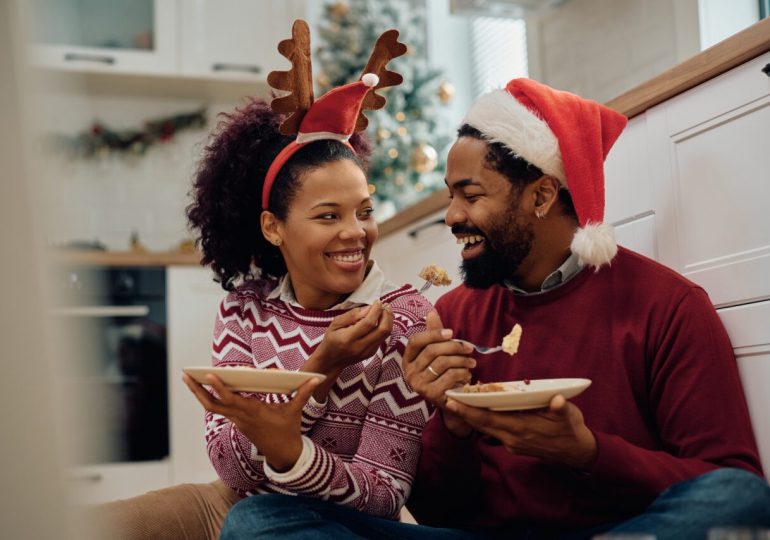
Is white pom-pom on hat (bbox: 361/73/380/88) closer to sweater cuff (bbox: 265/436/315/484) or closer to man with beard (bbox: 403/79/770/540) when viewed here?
man with beard (bbox: 403/79/770/540)

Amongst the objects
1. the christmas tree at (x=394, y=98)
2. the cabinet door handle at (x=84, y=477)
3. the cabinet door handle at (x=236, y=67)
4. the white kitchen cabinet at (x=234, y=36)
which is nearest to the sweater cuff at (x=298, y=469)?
the cabinet door handle at (x=84, y=477)

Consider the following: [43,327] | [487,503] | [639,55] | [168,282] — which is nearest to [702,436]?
[487,503]

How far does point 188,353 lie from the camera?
3.50 metres

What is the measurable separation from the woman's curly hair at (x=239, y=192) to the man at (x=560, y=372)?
1.09 ft

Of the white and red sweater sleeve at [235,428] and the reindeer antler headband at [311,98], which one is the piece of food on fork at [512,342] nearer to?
the white and red sweater sleeve at [235,428]

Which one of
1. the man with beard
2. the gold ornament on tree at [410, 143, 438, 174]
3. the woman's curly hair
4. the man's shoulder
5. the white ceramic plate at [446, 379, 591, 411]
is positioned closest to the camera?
the white ceramic plate at [446, 379, 591, 411]

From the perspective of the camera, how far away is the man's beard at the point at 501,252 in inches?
58.0

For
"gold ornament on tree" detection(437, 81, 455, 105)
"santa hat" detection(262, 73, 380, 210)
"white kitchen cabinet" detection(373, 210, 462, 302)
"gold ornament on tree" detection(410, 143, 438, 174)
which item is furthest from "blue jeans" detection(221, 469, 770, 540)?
"gold ornament on tree" detection(437, 81, 455, 105)

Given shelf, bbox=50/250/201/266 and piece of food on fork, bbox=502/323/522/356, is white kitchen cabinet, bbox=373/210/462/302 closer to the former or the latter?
shelf, bbox=50/250/201/266

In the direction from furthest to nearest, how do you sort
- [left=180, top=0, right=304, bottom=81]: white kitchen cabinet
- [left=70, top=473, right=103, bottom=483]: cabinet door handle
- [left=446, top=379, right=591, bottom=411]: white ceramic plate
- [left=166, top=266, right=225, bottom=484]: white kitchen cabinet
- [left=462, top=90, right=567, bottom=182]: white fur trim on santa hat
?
[left=180, top=0, right=304, bottom=81]: white kitchen cabinet < [left=166, top=266, right=225, bottom=484]: white kitchen cabinet < [left=462, top=90, right=567, bottom=182]: white fur trim on santa hat < [left=446, top=379, right=591, bottom=411]: white ceramic plate < [left=70, top=473, right=103, bottom=483]: cabinet door handle

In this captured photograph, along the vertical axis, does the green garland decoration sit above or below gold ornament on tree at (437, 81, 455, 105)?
below

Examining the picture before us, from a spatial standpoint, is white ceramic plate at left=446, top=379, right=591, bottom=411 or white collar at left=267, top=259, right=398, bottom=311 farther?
white collar at left=267, top=259, right=398, bottom=311

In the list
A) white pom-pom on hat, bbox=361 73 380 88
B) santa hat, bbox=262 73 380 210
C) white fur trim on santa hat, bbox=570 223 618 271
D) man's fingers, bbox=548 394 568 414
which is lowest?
man's fingers, bbox=548 394 568 414

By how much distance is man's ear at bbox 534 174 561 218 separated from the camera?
150 centimetres
